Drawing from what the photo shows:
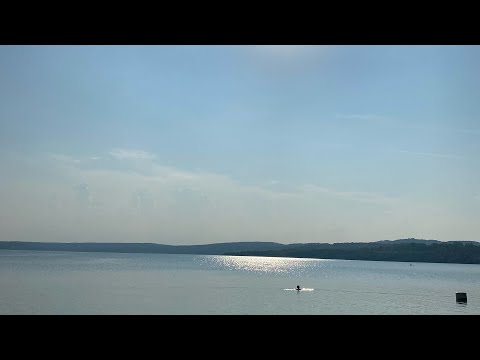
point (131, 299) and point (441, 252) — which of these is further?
point (441, 252)
